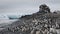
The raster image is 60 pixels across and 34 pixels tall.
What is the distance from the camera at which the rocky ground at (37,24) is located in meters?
2.65

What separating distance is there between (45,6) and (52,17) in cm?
53

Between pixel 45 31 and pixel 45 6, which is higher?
pixel 45 6

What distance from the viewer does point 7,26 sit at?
3.02 meters

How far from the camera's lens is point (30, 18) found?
3.40 meters

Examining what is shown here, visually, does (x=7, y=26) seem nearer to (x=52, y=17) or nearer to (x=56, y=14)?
(x=52, y=17)

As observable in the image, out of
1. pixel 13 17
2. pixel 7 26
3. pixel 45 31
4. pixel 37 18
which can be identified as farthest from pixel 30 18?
pixel 45 31

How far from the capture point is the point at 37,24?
2984 millimetres

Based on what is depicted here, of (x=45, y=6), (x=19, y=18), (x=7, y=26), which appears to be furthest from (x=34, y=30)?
(x=45, y=6)

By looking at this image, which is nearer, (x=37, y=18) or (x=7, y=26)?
(x=7, y=26)

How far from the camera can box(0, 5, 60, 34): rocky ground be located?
8.69ft

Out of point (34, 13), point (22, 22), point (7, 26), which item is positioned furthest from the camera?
point (34, 13)

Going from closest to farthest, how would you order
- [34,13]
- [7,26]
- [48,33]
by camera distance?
[48,33] → [7,26] → [34,13]

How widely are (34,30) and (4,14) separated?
1292 millimetres

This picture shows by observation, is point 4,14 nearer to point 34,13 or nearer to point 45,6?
point 34,13
